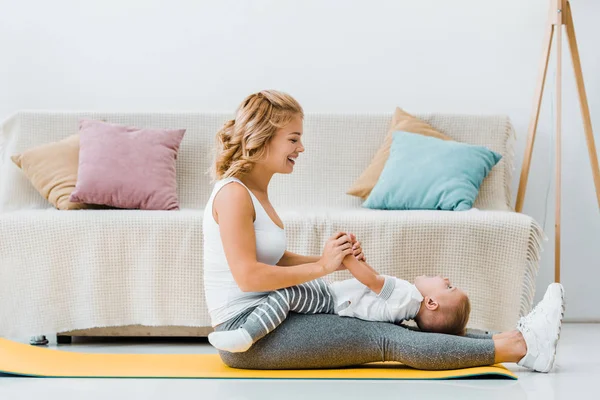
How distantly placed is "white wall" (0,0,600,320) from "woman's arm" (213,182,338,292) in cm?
172

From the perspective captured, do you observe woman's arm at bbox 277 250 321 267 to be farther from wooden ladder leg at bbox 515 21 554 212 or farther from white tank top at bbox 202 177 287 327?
wooden ladder leg at bbox 515 21 554 212

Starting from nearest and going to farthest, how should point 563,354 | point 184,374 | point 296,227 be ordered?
point 184,374 → point 563,354 → point 296,227

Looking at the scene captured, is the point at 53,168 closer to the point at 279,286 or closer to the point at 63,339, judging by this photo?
the point at 63,339

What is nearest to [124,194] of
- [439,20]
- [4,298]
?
[4,298]

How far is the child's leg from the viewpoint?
7.05 feet

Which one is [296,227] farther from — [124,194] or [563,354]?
[563,354]

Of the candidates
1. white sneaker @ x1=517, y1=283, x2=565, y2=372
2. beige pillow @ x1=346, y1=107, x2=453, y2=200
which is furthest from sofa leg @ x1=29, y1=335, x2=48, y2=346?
white sneaker @ x1=517, y1=283, x2=565, y2=372

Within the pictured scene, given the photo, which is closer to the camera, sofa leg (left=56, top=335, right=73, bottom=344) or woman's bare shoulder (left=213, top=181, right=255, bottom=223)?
woman's bare shoulder (left=213, top=181, right=255, bottom=223)

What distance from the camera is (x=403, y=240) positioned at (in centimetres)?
286

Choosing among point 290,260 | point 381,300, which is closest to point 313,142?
point 290,260

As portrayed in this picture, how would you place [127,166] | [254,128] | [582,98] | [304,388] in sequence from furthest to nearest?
[582,98]
[127,166]
[254,128]
[304,388]

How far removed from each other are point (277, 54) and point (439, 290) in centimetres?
182

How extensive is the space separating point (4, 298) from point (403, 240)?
1385mm

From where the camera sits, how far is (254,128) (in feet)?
7.39
